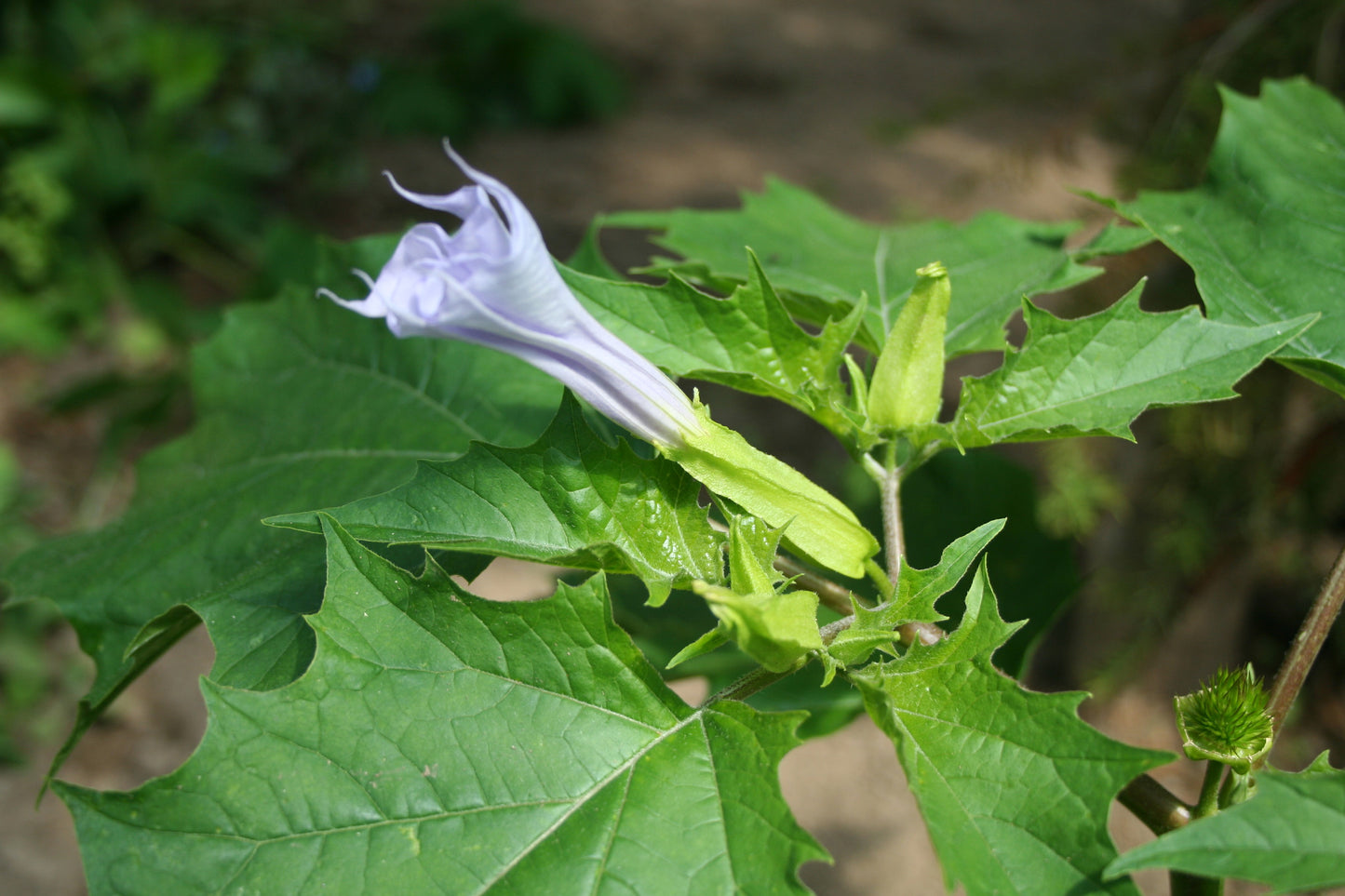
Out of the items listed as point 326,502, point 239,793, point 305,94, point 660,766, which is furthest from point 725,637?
point 305,94

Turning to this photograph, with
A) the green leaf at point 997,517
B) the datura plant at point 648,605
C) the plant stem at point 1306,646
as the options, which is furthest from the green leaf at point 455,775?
the green leaf at point 997,517

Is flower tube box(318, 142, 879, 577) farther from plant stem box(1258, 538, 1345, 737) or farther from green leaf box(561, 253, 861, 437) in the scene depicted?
plant stem box(1258, 538, 1345, 737)

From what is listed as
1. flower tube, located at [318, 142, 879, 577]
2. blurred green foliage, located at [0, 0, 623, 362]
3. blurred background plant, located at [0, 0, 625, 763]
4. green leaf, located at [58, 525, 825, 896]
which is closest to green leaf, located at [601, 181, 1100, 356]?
flower tube, located at [318, 142, 879, 577]

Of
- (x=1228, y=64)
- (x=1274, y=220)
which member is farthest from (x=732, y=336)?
(x=1228, y=64)

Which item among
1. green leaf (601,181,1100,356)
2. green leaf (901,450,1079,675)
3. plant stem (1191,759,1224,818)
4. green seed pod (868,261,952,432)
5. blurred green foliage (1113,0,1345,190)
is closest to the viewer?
plant stem (1191,759,1224,818)

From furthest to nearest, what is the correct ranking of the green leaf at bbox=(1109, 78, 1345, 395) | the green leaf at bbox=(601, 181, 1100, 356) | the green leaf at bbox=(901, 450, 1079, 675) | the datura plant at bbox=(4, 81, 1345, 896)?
the green leaf at bbox=(901, 450, 1079, 675) < the green leaf at bbox=(601, 181, 1100, 356) < the green leaf at bbox=(1109, 78, 1345, 395) < the datura plant at bbox=(4, 81, 1345, 896)

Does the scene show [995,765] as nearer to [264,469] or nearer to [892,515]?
[892,515]

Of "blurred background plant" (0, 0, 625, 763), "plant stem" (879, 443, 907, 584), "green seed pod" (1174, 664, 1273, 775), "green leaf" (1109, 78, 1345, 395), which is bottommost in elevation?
"blurred background plant" (0, 0, 625, 763)

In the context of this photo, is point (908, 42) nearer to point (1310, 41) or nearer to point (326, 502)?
point (1310, 41)
